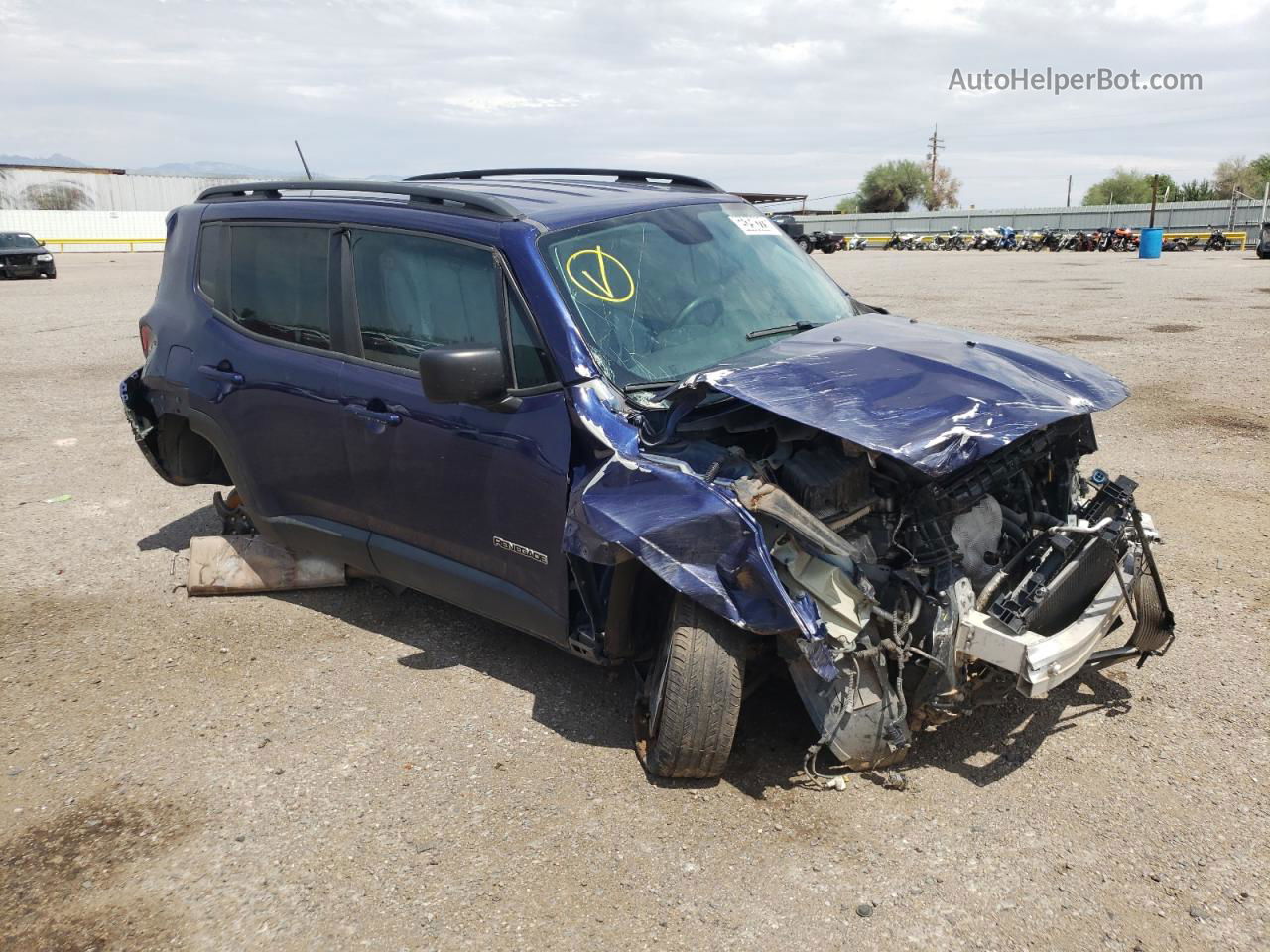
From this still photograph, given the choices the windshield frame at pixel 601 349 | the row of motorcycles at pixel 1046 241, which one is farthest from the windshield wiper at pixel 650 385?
the row of motorcycles at pixel 1046 241

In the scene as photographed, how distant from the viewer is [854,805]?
3340 millimetres

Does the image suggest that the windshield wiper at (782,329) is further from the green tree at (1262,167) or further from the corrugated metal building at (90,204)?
the green tree at (1262,167)

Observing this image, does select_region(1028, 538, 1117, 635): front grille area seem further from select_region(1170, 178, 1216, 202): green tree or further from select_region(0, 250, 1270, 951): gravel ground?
select_region(1170, 178, 1216, 202): green tree

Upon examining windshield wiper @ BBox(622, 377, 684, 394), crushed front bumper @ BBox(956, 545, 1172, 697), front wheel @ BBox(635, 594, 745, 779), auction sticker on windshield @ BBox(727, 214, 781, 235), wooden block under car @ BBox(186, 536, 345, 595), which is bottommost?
wooden block under car @ BBox(186, 536, 345, 595)

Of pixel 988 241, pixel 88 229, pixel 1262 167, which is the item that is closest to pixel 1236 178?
pixel 1262 167

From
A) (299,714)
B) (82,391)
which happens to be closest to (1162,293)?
(82,391)

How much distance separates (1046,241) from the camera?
4941cm

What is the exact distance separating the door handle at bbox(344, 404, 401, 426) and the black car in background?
3034cm

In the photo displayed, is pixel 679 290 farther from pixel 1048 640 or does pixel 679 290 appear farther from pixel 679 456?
pixel 1048 640

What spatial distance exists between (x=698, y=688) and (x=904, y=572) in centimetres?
78

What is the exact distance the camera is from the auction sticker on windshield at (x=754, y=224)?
4688 millimetres

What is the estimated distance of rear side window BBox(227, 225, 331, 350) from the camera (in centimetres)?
440

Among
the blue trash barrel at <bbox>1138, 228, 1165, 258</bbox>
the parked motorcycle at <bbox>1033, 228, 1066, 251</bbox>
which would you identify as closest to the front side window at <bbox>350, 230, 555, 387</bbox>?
the blue trash barrel at <bbox>1138, 228, 1165, 258</bbox>

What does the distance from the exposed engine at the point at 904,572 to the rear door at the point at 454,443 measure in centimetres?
60
